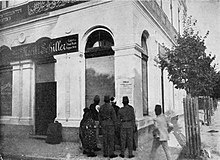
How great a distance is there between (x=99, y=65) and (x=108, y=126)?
0.79 metres

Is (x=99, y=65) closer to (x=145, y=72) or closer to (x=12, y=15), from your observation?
(x=145, y=72)

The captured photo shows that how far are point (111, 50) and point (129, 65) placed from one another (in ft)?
1.13

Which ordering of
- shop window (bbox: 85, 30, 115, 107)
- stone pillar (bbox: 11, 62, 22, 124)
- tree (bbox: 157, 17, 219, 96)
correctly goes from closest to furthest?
tree (bbox: 157, 17, 219, 96) → shop window (bbox: 85, 30, 115, 107) → stone pillar (bbox: 11, 62, 22, 124)

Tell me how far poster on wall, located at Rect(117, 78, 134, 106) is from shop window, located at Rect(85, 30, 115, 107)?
11cm

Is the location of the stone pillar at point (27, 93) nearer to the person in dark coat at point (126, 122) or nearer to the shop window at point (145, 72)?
the person in dark coat at point (126, 122)

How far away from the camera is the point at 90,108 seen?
8.70 feet

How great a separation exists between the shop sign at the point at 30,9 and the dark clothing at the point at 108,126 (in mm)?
1482

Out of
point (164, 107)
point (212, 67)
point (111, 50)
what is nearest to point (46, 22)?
point (111, 50)

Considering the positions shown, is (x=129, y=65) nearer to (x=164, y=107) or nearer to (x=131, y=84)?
(x=131, y=84)

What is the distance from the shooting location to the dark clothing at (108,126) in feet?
7.86

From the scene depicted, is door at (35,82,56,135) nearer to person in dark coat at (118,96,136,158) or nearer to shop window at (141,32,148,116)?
person in dark coat at (118,96,136,158)

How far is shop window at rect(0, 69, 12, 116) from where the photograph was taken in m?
3.04

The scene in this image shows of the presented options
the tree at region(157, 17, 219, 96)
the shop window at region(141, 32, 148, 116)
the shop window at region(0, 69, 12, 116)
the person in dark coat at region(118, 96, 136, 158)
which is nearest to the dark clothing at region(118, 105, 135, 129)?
the person in dark coat at region(118, 96, 136, 158)

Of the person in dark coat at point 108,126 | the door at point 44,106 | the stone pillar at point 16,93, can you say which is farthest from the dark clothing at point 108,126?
the stone pillar at point 16,93
